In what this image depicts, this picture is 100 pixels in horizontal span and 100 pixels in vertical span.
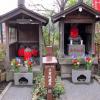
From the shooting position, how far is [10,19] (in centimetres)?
1116

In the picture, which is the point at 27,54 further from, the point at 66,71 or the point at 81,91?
the point at 81,91

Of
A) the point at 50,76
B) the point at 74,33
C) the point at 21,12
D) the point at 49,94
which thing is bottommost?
the point at 49,94

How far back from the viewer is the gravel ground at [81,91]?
28.4 ft

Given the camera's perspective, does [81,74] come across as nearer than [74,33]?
Yes

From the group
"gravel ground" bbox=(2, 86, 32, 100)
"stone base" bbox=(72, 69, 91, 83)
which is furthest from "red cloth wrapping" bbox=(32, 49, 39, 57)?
"gravel ground" bbox=(2, 86, 32, 100)

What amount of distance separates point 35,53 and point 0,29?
98.7 inches

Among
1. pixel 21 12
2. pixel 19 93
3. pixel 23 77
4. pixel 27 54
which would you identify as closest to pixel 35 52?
pixel 27 54

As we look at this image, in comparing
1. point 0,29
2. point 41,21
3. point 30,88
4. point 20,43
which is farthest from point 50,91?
point 0,29

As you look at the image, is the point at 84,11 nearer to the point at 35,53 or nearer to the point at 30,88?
the point at 35,53

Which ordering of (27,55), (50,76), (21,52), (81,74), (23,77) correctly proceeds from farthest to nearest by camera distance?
(21,52) → (27,55) → (81,74) → (23,77) → (50,76)

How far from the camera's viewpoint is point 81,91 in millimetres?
9453

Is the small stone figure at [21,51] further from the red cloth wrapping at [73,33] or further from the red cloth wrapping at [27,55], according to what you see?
the red cloth wrapping at [73,33]

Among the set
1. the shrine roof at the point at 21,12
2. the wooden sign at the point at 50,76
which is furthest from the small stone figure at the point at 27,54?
the wooden sign at the point at 50,76

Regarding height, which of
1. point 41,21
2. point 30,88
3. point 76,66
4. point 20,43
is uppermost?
point 41,21
